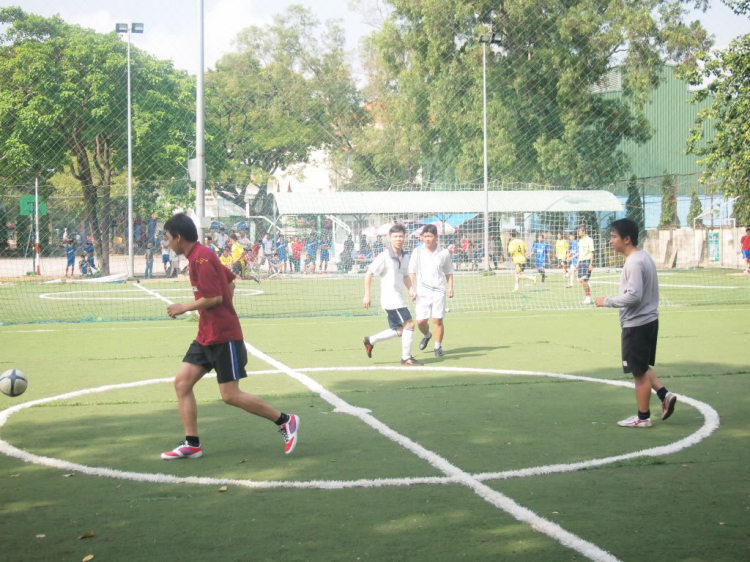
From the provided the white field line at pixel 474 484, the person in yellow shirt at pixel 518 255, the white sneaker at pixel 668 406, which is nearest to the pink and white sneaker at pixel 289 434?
the white field line at pixel 474 484

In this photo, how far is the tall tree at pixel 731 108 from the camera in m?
26.4

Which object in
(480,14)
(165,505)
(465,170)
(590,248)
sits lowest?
(165,505)

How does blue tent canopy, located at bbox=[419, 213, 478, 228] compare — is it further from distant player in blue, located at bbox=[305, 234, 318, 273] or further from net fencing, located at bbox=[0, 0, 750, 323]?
distant player in blue, located at bbox=[305, 234, 318, 273]

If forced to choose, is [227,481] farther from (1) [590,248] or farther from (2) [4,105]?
(2) [4,105]

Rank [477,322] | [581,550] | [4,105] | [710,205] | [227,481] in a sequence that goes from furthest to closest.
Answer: [710,205]
[4,105]
[477,322]
[227,481]
[581,550]

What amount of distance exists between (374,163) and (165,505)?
40.3 metres

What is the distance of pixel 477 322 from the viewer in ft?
56.7

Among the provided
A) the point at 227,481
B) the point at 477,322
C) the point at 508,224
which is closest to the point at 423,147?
the point at 508,224

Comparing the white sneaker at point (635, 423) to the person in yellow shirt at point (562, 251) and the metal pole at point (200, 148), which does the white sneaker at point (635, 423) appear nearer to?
the metal pole at point (200, 148)

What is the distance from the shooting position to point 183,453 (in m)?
6.51

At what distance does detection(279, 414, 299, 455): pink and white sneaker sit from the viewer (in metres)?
6.61

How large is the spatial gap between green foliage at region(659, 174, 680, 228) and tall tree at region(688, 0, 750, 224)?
11.3 metres

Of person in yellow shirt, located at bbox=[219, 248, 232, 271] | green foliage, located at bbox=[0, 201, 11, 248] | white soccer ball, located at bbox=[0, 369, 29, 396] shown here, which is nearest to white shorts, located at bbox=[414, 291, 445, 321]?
white soccer ball, located at bbox=[0, 369, 29, 396]

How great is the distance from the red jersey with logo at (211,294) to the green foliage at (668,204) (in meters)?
37.0
